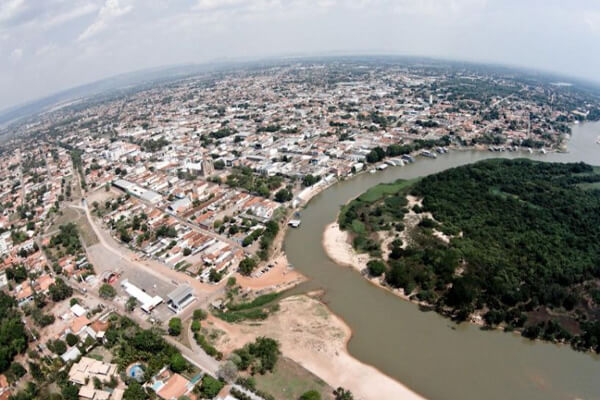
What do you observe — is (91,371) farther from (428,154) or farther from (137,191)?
(428,154)

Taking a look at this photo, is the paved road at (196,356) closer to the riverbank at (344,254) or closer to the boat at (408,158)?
the riverbank at (344,254)

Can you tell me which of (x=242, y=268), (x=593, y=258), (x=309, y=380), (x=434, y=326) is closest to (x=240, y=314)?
(x=242, y=268)

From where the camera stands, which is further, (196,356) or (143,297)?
(143,297)

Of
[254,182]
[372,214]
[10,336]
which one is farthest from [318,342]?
[254,182]

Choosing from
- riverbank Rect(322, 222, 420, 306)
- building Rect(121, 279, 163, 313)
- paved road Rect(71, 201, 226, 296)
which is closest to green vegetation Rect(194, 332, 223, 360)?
paved road Rect(71, 201, 226, 296)

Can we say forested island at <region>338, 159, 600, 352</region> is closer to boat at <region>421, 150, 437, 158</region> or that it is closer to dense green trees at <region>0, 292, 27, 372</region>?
boat at <region>421, 150, 437, 158</region>
